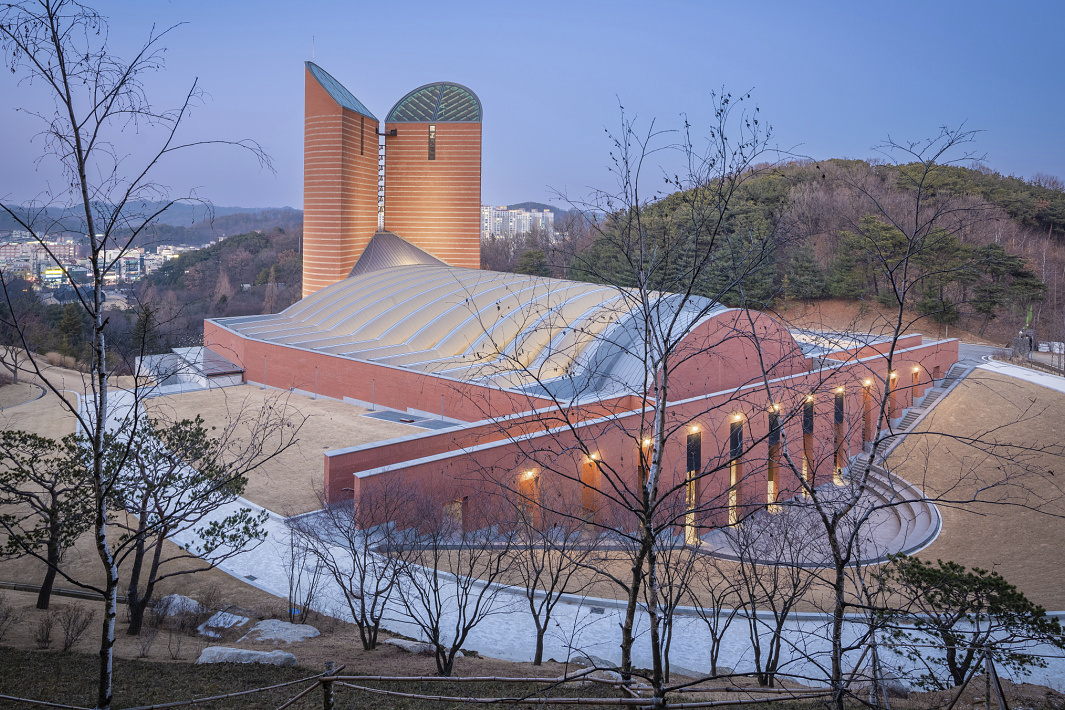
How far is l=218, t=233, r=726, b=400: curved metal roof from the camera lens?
22016 millimetres

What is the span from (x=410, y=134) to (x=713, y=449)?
92.7ft

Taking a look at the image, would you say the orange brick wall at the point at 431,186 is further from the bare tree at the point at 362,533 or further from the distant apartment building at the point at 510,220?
the bare tree at the point at 362,533

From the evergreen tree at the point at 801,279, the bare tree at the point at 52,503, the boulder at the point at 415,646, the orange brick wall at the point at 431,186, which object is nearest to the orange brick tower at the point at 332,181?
the orange brick wall at the point at 431,186

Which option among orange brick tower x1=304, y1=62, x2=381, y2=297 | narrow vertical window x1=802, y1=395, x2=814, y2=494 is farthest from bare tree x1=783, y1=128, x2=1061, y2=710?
orange brick tower x1=304, y1=62, x2=381, y2=297

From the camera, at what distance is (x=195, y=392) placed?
26922 millimetres

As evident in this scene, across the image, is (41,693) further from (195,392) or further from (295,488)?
(195,392)

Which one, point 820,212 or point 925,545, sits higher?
point 820,212

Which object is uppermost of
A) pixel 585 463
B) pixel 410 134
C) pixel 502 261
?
pixel 410 134

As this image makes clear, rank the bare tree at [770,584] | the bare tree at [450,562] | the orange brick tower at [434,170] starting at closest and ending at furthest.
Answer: the bare tree at [770,584] < the bare tree at [450,562] < the orange brick tower at [434,170]

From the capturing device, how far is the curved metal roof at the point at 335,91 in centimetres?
3549

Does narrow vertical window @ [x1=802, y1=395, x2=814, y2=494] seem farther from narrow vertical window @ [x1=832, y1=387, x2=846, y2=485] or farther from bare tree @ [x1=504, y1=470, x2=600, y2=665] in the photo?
bare tree @ [x1=504, y1=470, x2=600, y2=665]

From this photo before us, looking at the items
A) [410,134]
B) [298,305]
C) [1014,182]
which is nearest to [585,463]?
[298,305]

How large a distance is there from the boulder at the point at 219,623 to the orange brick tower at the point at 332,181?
28.1 metres

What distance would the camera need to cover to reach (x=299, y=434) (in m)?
21.1
